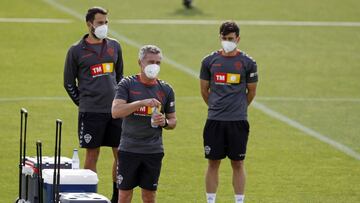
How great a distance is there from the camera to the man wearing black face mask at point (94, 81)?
13.8 meters

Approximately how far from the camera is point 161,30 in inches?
1169

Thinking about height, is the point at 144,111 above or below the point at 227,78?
below

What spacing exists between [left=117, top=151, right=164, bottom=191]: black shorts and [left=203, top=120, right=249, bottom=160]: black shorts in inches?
64.8

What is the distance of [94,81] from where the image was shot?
13.8 meters

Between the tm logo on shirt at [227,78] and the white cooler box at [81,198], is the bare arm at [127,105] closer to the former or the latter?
the white cooler box at [81,198]

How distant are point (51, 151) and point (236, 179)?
4620 millimetres

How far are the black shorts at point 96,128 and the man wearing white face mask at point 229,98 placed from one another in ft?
3.70

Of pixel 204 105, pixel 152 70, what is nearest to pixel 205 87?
pixel 152 70

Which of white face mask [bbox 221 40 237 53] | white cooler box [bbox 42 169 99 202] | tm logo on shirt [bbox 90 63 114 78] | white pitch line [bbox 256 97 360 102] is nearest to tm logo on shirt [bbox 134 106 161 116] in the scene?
white cooler box [bbox 42 169 99 202]

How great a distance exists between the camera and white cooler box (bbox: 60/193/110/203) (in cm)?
1155

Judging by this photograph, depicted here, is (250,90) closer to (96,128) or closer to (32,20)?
(96,128)

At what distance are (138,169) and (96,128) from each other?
1.85 meters

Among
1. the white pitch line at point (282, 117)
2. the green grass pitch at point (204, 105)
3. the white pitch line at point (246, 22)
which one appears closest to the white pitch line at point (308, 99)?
the green grass pitch at point (204, 105)

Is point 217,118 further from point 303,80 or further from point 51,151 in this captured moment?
point 303,80
